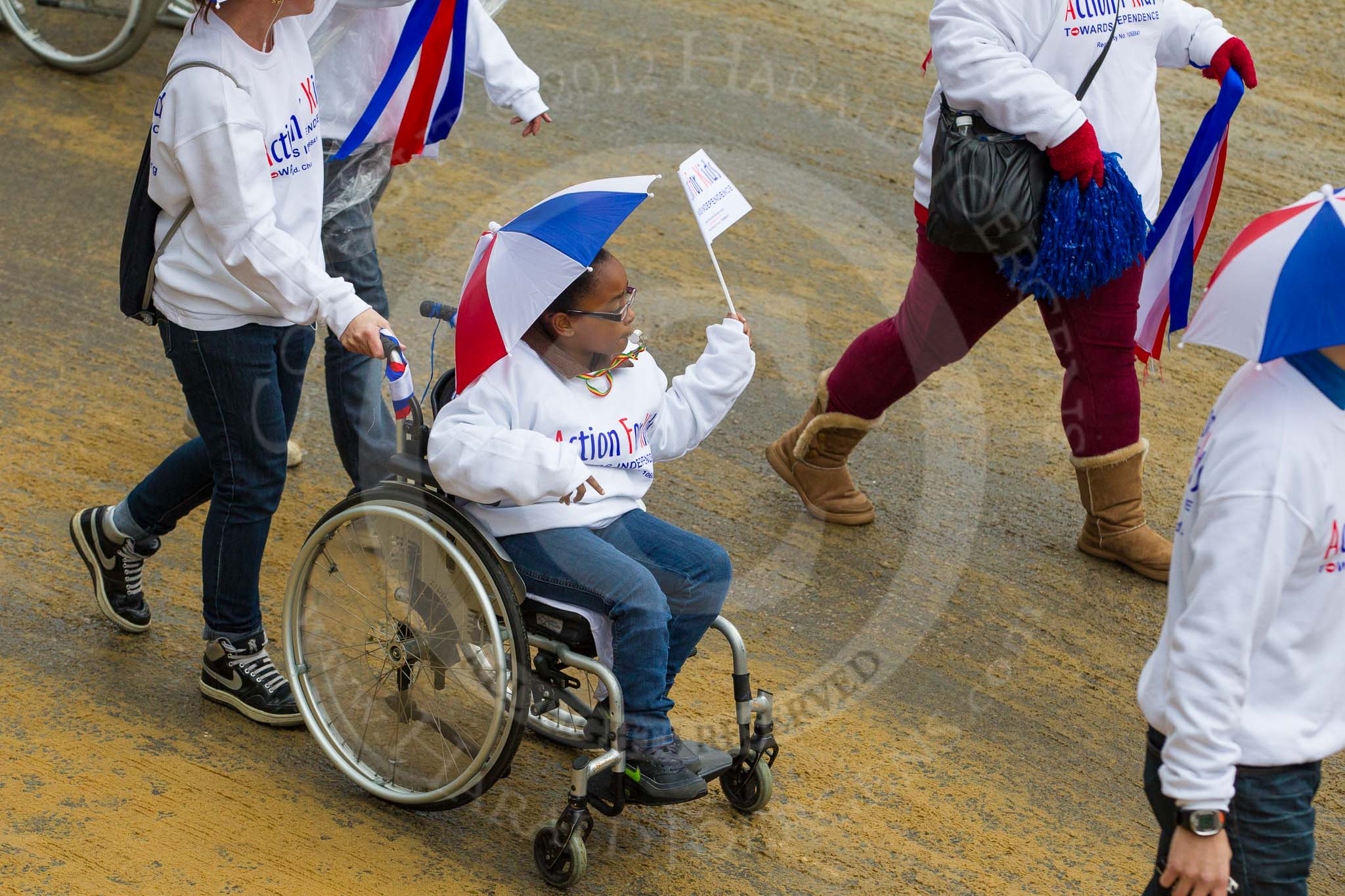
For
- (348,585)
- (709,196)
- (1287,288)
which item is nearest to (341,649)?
(348,585)

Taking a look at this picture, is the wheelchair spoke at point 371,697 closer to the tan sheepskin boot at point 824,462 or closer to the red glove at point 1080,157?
the tan sheepskin boot at point 824,462

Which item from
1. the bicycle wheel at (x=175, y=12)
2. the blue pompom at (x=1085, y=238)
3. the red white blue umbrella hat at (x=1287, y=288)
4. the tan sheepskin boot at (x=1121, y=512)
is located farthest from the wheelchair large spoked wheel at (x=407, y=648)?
the bicycle wheel at (x=175, y=12)

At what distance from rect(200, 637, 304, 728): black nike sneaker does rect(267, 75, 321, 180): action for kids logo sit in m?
1.20

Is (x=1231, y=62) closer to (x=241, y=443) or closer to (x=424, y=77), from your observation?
(x=424, y=77)

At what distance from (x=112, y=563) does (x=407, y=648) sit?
3.35ft

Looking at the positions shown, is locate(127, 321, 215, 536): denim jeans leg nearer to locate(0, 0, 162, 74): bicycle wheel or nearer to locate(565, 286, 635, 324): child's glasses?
locate(565, 286, 635, 324): child's glasses

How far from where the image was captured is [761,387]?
210 inches

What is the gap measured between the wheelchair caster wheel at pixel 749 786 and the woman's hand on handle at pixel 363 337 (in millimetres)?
1294

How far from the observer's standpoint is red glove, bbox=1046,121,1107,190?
11.8ft

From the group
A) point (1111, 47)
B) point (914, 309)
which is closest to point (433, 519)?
point (914, 309)

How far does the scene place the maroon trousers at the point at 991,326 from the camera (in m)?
3.92

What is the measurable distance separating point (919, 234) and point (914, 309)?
0.23 m

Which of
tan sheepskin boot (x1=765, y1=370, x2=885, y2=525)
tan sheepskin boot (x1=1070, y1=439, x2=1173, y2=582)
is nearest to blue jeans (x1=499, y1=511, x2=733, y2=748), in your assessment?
tan sheepskin boot (x1=765, y1=370, x2=885, y2=525)

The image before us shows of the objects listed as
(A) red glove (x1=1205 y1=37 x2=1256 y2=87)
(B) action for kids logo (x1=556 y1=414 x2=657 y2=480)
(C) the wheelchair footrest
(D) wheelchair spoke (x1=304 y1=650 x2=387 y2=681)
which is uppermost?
(A) red glove (x1=1205 y1=37 x2=1256 y2=87)
